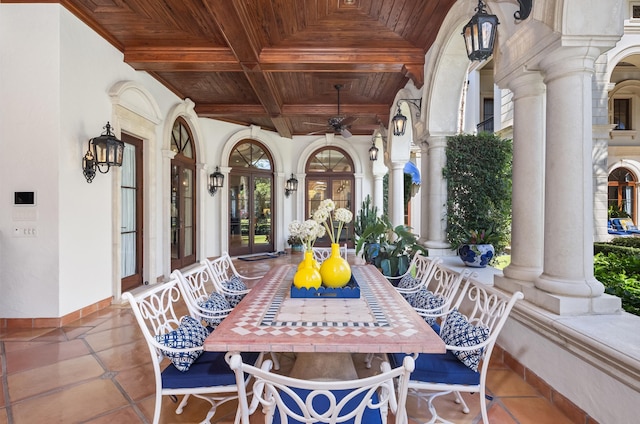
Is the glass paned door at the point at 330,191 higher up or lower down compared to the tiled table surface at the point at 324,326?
higher up

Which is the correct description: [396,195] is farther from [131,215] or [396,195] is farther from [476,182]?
[131,215]

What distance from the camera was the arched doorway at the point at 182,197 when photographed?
21.3 ft

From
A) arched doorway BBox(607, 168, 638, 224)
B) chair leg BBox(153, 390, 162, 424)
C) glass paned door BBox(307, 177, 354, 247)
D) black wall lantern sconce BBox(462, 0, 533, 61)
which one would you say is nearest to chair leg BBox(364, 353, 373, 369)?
chair leg BBox(153, 390, 162, 424)

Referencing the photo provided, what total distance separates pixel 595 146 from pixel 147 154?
400 inches

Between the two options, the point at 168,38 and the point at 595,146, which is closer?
the point at 168,38

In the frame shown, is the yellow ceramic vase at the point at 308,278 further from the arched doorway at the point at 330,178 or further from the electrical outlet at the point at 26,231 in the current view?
the arched doorway at the point at 330,178

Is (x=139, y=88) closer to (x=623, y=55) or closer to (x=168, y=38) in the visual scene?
(x=168, y=38)

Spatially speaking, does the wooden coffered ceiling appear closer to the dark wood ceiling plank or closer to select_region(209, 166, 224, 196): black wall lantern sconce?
the dark wood ceiling plank

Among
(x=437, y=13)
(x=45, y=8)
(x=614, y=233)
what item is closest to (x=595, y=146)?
(x=614, y=233)

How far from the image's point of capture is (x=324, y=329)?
5.18ft

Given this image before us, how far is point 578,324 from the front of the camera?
1.93 m

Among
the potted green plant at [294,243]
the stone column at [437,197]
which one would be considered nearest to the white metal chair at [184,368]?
the stone column at [437,197]

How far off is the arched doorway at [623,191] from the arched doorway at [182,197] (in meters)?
15.5

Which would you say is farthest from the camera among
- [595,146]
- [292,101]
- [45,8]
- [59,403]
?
[595,146]
